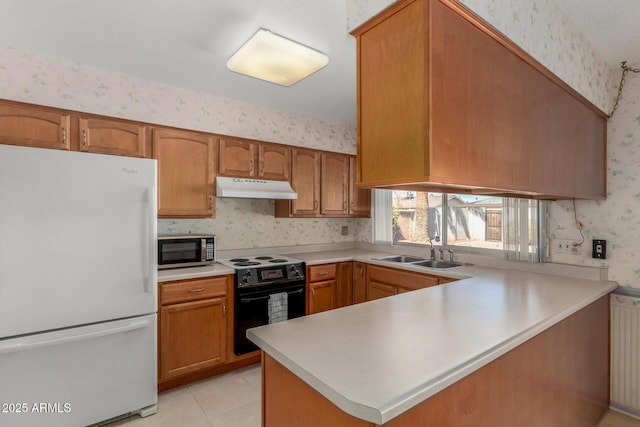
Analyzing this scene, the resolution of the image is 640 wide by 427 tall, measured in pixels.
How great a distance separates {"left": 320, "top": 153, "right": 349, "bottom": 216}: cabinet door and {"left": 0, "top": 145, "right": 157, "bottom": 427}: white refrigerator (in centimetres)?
190

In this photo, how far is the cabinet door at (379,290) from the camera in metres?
3.02

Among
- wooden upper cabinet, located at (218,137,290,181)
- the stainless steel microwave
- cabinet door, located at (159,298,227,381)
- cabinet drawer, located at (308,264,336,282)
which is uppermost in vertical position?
wooden upper cabinet, located at (218,137,290,181)

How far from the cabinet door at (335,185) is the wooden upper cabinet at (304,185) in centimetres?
9

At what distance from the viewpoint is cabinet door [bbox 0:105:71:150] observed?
6.70 ft

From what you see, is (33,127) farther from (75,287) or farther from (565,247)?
(565,247)

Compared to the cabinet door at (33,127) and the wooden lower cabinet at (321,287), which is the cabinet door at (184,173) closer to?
the cabinet door at (33,127)

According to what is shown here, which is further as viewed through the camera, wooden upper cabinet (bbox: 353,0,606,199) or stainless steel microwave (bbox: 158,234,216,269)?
stainless steel microwave (bbox: 158,234,216,269)

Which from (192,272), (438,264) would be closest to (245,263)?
(192,272)

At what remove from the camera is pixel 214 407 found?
227 cm

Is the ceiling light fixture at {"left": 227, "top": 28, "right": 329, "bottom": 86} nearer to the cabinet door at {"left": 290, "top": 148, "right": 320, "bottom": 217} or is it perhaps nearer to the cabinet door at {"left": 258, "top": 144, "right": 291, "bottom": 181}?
the cabinet door at {"left": 258, "top": 144, "right": 291, "bottom": 181}

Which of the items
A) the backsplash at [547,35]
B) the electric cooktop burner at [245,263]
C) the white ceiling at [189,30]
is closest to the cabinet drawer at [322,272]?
the electric cooktop burner at [245,263]

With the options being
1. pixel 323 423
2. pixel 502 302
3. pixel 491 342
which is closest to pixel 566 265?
pixel 502 302

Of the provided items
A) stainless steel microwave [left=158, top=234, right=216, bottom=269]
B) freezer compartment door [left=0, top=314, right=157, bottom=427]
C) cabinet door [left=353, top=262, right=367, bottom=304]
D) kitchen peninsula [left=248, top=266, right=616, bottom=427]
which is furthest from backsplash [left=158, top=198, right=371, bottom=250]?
kitchen peninsula [left=248, top=266, right=616, bottom=427]

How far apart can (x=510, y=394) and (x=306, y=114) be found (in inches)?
124
